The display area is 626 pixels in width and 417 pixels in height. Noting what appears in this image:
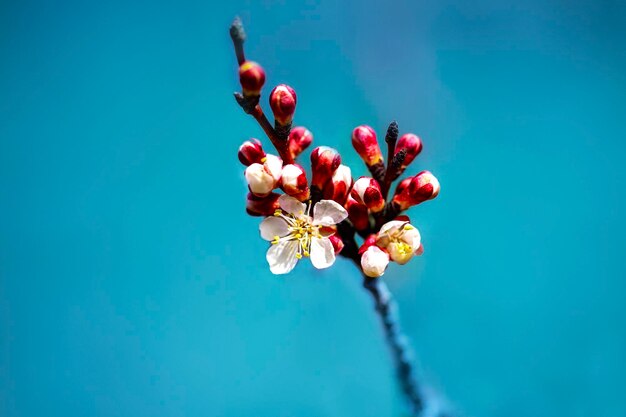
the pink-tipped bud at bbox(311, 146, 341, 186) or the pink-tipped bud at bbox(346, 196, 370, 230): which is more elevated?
the pink-tipped bud at bbox(311, 146, 341, 186)

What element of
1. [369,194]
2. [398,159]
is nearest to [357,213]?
[369,194]

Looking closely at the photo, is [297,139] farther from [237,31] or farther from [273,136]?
[237,31]

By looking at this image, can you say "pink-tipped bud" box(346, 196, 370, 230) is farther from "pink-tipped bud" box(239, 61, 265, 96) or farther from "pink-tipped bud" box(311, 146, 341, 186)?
"pink-tipped bud" box(239, 61, 265, 96)

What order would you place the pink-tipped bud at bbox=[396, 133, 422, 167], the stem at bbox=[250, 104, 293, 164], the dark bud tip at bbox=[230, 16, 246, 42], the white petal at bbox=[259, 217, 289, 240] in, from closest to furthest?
the dark bud tip at bbox=[230, 16, 246, 42], the stem at bbox=[250, 104, 293, 164], the white petal at bbox=[259, 217, 289, 240], the pink-tipped bud at bbox=[396, 133, 422, 167]

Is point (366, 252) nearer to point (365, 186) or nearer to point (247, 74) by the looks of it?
point (365, 186)

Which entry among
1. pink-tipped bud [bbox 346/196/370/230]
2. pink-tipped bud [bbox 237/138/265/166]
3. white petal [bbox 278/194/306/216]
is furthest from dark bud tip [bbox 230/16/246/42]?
pink-tipped bud [bbox 346/196/370/230]

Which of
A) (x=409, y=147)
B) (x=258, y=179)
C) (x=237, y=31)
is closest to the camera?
(x=237, y=31)

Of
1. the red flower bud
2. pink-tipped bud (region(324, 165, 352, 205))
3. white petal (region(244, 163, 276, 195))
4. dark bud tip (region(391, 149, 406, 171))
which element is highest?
dark bud tip (region(391, 149, 406, 171))
